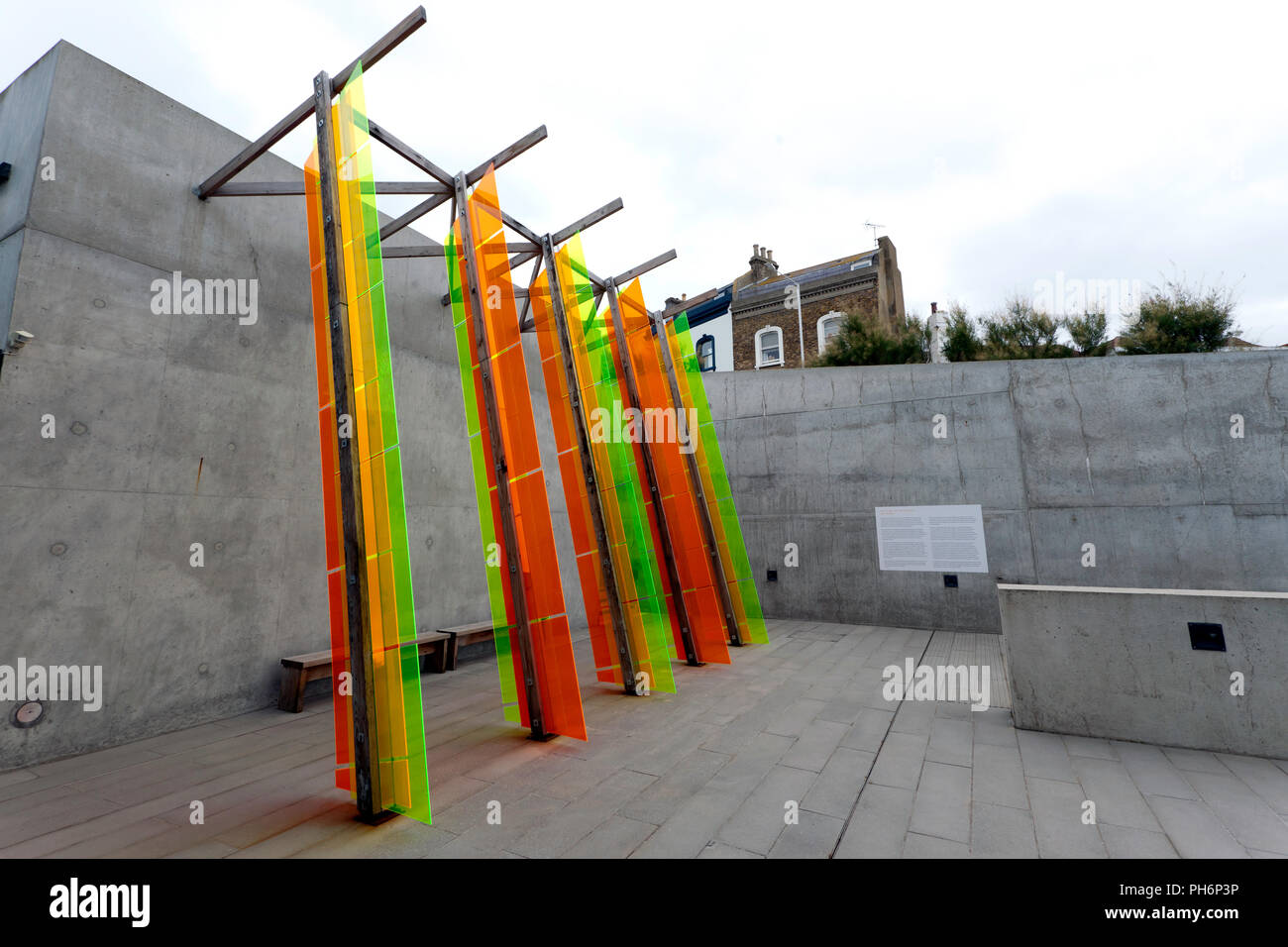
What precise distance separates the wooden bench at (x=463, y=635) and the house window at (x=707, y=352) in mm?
16841

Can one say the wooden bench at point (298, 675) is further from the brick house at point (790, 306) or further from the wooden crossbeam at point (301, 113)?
the brick house at point (790, 306)

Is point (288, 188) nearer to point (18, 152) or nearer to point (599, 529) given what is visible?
point (18, 152)

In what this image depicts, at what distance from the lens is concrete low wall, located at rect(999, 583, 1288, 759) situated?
3.87 m

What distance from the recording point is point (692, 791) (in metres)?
3.43

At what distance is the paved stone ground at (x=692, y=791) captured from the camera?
2.83 metres

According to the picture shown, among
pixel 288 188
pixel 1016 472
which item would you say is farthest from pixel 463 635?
pixel 1016 472

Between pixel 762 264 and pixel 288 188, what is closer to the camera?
pixel 288 188

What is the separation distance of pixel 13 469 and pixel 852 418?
9902 mm

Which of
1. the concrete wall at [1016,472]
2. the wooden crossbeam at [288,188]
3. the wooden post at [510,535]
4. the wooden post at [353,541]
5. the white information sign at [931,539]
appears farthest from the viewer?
the white information sign at [931,539]

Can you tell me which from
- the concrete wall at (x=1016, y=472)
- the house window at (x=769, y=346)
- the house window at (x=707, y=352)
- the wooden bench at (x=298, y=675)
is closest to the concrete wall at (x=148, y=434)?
the wooden bench at (x=298, y=675)

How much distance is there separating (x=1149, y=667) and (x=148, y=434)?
807 cm

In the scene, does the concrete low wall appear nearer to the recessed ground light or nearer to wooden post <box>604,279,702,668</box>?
the recessed ground light

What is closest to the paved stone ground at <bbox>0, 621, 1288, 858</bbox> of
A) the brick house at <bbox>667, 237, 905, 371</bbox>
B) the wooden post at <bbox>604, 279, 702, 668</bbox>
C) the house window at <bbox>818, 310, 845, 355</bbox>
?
the wooden post at <bbox>604, 279, 702, 668</bbox>
